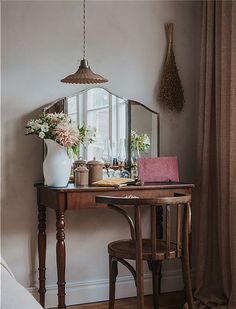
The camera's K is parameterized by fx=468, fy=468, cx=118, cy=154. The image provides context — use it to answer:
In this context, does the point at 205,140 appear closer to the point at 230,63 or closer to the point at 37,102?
the point at 230,63

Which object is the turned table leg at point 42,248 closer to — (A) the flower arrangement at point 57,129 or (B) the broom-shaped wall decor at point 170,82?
(A) the flower arrangement at point 57,129

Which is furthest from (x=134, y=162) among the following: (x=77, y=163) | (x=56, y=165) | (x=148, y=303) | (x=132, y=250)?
(x=148, y=303)

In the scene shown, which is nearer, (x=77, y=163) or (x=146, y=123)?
(x=77, y=163)

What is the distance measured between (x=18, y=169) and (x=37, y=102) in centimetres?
47

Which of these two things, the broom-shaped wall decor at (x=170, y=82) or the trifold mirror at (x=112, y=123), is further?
the broom-shaped wall decor at (x=170, y=82)

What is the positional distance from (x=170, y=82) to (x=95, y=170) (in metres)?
0.95

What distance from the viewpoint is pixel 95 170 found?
3064 millimetres

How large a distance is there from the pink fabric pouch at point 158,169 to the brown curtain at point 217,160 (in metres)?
0.22

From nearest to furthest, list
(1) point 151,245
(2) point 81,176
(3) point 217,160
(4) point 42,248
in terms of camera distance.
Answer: (1) point 151,245 < (2) point 81,176 < (4) point 42,248 < (3) point 217,160

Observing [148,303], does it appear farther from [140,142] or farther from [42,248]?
[140,142]

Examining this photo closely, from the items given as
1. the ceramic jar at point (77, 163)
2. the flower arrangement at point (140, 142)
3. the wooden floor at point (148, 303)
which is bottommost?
the wooden floor at point (148, 303)

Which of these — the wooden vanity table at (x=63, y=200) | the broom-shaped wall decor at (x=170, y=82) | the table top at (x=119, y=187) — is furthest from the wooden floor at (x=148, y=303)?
the broom-shaped wall decor at (x=170, y=82)

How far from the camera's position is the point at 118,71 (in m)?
3.40

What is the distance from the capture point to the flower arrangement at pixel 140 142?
133 inches
